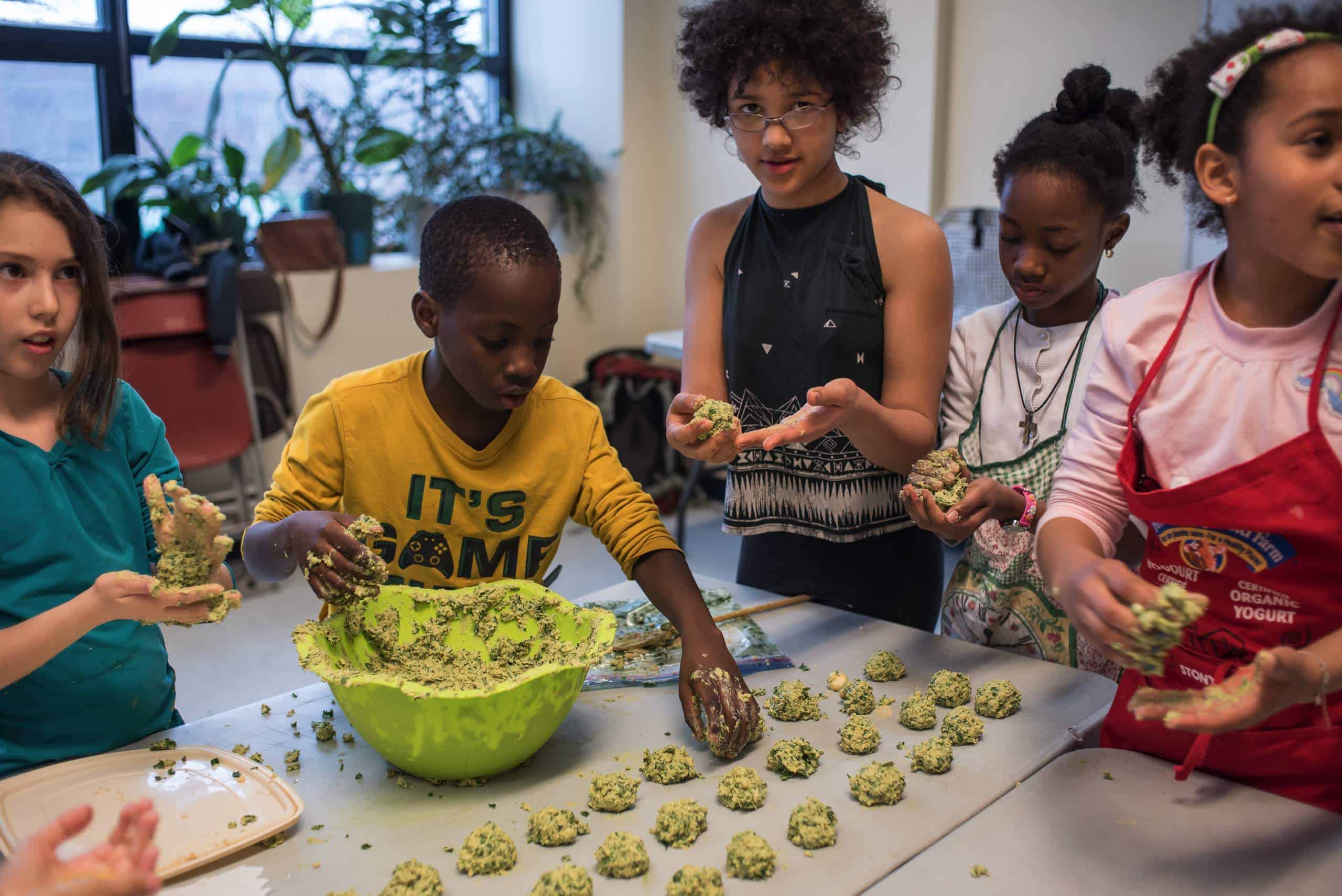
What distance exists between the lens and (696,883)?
37.3 inches

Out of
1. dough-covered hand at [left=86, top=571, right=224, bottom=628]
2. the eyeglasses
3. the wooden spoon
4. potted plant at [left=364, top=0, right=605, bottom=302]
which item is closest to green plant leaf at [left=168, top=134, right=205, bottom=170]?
potted plant at [left=364, top=0, right=605, bottom=302]

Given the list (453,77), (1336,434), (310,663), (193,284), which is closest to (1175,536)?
(1336,434)

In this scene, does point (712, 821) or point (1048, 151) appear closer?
point (712, 821)

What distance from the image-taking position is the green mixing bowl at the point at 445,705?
1076 millimetres

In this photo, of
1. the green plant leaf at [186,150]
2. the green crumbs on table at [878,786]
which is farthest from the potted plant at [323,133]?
the green crumbs on table at [878,786]

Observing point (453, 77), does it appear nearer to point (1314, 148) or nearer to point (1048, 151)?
point (1048, 151)

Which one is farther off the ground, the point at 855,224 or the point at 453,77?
the point at 453,77

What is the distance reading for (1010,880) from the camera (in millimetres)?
985

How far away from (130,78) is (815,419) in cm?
352

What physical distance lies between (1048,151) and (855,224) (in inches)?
11.8

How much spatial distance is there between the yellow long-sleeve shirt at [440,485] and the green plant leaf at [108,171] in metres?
2.63

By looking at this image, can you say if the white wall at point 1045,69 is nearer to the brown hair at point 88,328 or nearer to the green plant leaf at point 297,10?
the green plant leaf at point 297,10

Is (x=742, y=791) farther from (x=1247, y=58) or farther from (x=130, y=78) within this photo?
(x=130, y=78)

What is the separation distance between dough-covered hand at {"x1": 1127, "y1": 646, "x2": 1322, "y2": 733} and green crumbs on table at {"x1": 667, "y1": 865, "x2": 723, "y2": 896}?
42 cm
